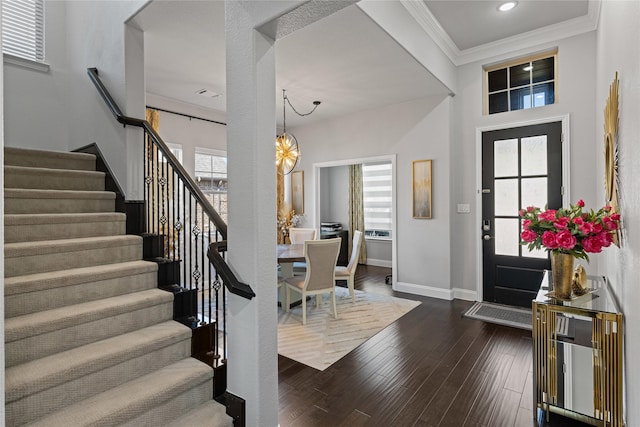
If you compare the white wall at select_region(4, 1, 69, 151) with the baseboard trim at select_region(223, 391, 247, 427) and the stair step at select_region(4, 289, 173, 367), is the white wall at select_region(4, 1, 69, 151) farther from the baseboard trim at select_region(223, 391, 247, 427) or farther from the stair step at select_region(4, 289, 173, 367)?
the baseboard trim at select_region(223, 391, 247, 427)

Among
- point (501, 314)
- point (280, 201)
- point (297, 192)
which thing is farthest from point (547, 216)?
point (280, 201)

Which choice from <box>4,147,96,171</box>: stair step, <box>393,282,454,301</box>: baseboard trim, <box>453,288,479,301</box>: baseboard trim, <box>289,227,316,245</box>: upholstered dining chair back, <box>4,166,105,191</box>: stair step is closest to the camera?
<box>4,166,105,191</box>: stair step

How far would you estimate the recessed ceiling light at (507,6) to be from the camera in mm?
3354

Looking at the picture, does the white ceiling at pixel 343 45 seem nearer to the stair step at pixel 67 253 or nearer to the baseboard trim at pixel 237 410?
the stair step at pixel 67 253

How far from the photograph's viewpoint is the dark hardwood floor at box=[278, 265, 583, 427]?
2.14 meters

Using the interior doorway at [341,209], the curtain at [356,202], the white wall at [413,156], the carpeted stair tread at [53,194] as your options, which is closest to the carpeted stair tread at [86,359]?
the carpeted stair tread at [53,194]

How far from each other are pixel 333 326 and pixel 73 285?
2469mm

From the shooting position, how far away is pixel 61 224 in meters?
2.48

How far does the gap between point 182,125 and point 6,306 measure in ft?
12.9

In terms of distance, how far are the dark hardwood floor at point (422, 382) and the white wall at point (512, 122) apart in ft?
4.55

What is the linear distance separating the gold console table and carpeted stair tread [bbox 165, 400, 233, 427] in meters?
1.93

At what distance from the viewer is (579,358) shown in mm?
1961

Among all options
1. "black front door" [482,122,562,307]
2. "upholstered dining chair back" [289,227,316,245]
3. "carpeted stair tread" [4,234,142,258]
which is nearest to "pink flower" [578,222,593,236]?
"black front door" [482,122,562,307]

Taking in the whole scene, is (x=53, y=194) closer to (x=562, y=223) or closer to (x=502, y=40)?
(x=562, y=223)
